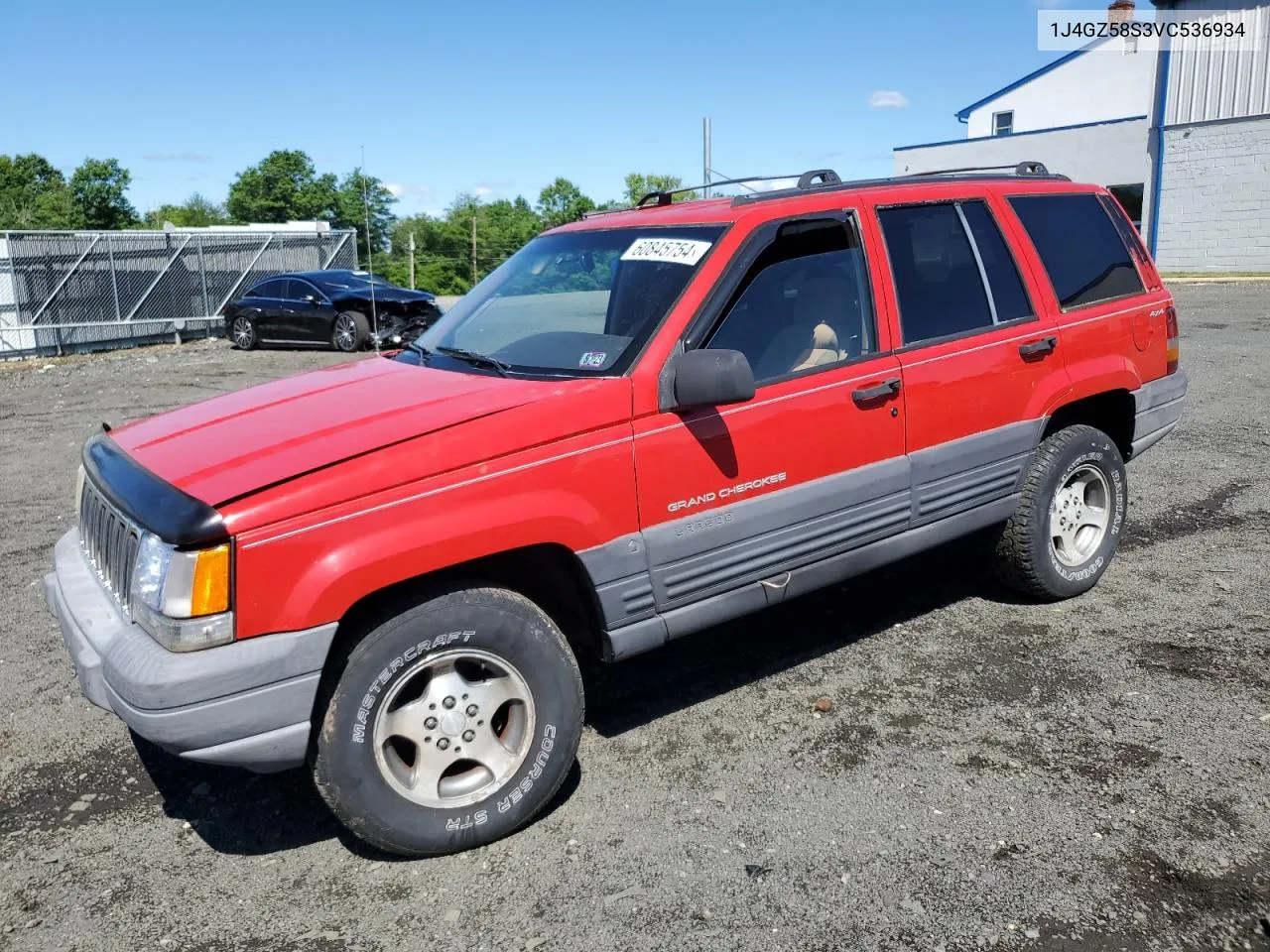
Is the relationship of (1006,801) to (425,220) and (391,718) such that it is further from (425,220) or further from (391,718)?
(425,220)

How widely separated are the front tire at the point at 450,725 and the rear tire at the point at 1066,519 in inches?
99.1

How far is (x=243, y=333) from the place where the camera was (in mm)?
20531

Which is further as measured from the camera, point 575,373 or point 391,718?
point 575,373

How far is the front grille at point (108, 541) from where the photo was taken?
327cm

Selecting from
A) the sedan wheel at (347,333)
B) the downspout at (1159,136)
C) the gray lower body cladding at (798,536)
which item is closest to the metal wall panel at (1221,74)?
the downspout at (1159,136)

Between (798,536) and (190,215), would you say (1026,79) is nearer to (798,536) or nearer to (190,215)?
(798,536)

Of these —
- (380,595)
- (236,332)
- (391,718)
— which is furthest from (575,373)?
(236,332)

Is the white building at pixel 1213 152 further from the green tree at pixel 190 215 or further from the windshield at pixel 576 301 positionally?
the green tree at pixel 190 215

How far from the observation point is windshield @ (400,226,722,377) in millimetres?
3820

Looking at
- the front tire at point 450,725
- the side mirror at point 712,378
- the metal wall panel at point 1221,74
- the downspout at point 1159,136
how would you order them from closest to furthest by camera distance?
1. the front tire at point 450,725
2. the side mirror at point 712,378
3. the metal wall panel at point 1221,74
4. the downspout at point 1159,136

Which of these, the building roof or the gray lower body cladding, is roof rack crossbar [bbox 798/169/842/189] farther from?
the building roof

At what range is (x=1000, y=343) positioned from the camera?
4.61 metres

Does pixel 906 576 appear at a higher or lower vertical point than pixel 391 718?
lower

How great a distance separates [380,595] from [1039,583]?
3.28 metres
